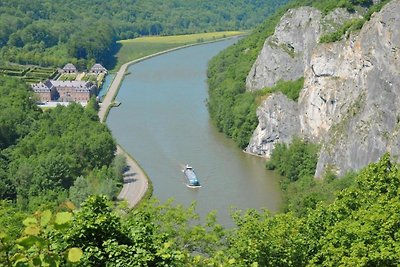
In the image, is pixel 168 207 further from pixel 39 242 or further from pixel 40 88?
pixel 40 88

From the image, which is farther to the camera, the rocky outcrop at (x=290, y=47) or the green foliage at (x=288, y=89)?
the rocky outcrop at (x=290, y=47)

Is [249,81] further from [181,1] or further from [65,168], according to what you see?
[181,1]

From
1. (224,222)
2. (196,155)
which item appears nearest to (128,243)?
(224,222)

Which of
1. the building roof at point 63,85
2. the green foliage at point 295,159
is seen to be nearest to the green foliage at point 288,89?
the green foliage at point 295,159

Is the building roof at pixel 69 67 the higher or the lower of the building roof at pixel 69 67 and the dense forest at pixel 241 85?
the lower

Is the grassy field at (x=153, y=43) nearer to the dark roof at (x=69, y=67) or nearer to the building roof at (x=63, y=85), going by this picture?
the dark roof at (x=69, y=67)

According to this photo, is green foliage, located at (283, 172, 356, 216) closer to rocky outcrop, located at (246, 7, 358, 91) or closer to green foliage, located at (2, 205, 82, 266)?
rocky outcrop, located at (246, 7, 358, 91)
